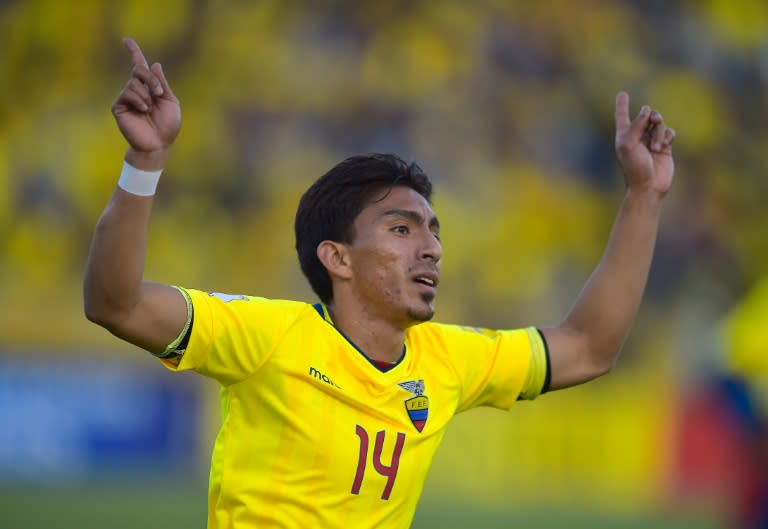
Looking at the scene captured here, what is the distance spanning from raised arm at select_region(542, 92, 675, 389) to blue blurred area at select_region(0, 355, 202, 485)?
922 cm

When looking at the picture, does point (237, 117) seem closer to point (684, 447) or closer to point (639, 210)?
point (684, 447)

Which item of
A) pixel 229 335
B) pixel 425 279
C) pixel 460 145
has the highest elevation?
pixel 460 145

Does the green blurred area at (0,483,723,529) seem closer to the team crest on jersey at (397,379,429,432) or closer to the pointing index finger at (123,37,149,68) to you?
the team crest on jersey at (397,379,429,432)

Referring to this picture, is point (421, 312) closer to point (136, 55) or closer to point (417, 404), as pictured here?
point (417, 404)

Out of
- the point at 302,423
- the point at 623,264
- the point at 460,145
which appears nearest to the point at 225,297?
the point at 302,423

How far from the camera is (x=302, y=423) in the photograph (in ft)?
12.3

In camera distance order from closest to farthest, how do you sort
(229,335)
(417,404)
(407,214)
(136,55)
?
(136,55), (229,335), (417,404), (407,214)

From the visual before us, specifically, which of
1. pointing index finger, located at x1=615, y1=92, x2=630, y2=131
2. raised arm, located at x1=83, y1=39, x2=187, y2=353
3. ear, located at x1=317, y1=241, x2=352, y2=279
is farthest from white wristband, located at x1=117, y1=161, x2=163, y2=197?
pointing index finger, located at x1=615, y1=92, x2=630, y2=131

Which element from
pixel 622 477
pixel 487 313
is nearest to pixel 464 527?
pixel 622 477

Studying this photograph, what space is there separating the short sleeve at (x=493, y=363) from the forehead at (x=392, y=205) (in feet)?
1.57

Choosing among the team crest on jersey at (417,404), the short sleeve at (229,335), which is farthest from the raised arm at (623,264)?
the short sleeve at (229,335)

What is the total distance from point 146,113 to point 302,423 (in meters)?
1.10

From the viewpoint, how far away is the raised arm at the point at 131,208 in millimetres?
3326

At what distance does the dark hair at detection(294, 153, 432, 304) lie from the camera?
4203 millimetres
